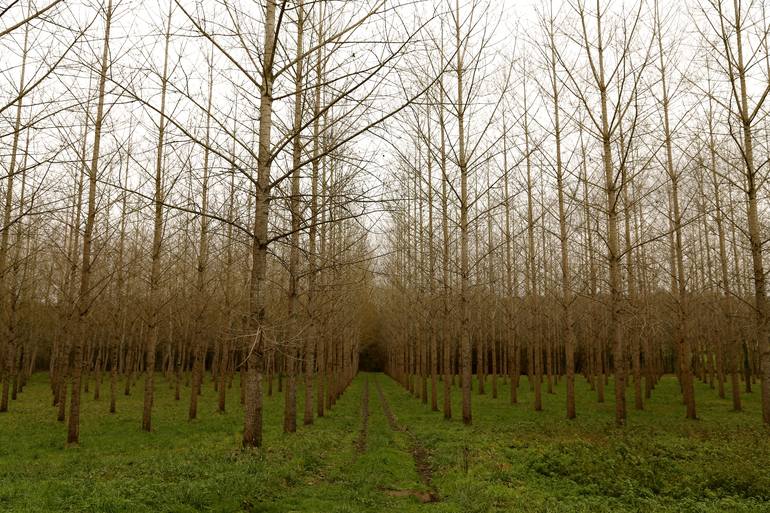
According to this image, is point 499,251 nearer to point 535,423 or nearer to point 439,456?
point 535,423

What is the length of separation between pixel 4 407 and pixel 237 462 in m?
14.3

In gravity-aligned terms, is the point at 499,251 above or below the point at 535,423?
above

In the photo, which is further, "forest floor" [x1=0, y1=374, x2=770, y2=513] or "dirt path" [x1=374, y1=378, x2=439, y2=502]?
"dirt path" [x1=374, y1=378, x2=439, y2=502]

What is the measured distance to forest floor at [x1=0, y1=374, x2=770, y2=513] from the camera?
17.6ft

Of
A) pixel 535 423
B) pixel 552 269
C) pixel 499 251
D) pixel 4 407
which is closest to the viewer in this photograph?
pixel 535 423

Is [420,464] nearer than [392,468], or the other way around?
[392,468]

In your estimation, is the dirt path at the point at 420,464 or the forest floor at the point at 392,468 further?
the dirt path at the point at 420,464

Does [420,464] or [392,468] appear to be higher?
[392,468]

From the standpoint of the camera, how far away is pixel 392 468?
24.9ft

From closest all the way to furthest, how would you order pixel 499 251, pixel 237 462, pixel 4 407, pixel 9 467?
1. pixel 237 462
2. pixel 9 467
3. pixel 4 407
4. pixel 499 251

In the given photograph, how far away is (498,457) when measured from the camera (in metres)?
8.12

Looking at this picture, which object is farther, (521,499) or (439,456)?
(439,456)

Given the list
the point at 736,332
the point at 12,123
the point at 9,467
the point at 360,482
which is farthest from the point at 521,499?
the point at 736,332

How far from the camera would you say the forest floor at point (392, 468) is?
17.6 feet
